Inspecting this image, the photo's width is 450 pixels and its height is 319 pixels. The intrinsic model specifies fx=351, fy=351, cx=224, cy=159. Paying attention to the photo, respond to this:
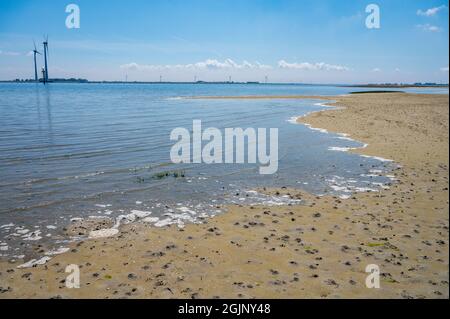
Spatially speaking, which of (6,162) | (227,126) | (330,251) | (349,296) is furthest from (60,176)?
(227,126)

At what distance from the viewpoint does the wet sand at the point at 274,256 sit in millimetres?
6871

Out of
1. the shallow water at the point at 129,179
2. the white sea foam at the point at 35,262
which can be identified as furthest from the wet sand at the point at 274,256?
the shallow water at the point at 129,179

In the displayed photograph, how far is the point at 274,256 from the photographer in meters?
8.25

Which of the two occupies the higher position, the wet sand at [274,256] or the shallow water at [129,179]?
the shallow water at [129,179]

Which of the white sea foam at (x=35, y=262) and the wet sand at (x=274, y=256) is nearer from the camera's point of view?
the wet sand at (x=274, y=256)

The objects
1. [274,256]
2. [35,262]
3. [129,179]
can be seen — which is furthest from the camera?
[129,179]

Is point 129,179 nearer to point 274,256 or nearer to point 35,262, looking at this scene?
point 35,262

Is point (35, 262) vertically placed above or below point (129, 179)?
below

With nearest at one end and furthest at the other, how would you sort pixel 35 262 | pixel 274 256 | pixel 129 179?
pixel 35 262 → pixel 274 256 → pixel 129 179

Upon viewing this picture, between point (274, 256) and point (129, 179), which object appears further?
point (129, 179)

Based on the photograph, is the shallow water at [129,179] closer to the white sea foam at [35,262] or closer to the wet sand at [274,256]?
the white sea foam at [35,262]

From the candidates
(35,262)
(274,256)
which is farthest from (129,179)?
(274,256)
